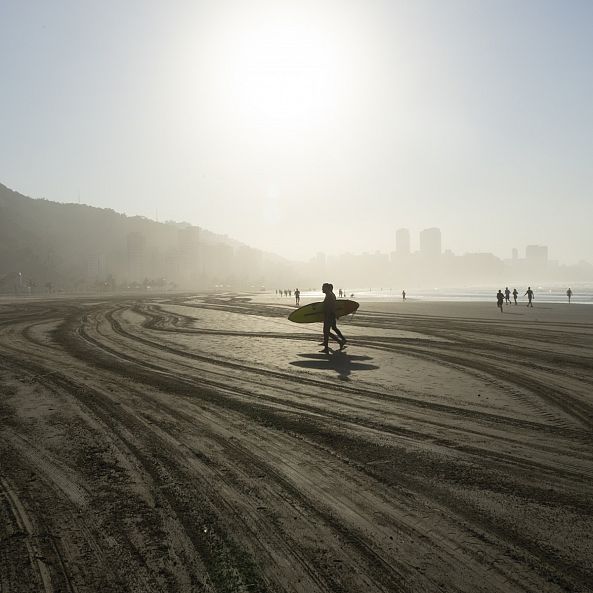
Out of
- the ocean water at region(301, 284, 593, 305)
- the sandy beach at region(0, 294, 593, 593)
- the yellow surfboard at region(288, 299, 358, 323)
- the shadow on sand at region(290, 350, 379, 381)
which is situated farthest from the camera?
the ocean water at region(301, 284, 593, 305)

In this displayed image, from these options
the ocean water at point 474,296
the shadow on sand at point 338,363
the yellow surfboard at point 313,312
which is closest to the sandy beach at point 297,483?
the shadow on sand at point 338,363

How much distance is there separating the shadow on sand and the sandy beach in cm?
85

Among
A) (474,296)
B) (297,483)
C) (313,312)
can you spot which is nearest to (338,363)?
(297,483)

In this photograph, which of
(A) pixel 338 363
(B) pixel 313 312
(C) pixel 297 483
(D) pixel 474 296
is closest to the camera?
(C) pixel 297 483

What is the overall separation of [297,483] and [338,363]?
756 cm

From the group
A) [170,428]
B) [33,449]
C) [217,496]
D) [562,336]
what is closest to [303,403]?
[170,428]

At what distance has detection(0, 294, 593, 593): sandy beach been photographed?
298cm

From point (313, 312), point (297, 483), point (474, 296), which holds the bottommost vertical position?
point (297, 483)

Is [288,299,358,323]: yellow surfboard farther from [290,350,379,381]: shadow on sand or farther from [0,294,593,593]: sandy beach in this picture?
[0,294,593,593]: sandy beach

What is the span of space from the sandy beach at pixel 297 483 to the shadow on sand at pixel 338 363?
2.78 ft

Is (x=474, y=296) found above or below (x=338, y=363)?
above

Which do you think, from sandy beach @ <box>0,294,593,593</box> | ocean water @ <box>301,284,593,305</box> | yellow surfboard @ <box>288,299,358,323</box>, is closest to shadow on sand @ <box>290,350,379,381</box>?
sandy beach @ <box>0,294,593,593</box>

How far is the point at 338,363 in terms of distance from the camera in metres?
11.8

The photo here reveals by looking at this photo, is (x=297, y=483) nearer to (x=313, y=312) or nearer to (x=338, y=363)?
(x=338, y=363)
